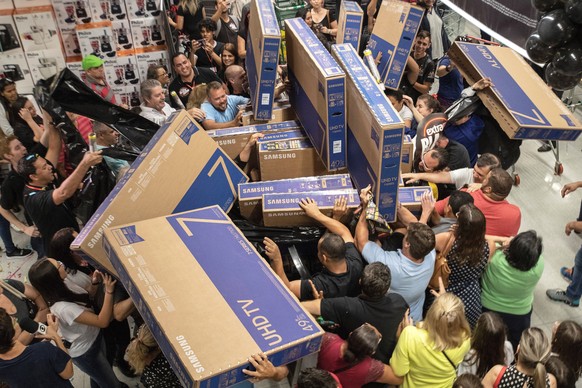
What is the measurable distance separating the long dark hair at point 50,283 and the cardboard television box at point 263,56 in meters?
1.63

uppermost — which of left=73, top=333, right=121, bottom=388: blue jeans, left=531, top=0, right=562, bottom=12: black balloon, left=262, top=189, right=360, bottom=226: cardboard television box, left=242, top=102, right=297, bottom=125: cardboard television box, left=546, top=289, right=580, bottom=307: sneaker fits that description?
left=531, top=0, right=562, bottom=12: black balloon

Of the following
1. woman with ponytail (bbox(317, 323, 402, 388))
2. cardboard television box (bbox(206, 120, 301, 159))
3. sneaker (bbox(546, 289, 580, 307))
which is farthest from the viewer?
sneaker (bbox(546, 289, 580, 307))

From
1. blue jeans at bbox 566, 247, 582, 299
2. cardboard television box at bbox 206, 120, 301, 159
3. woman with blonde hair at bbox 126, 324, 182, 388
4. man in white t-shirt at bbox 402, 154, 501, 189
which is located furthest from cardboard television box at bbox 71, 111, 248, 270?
blue jeans at bbox 566, 247, 582, 299

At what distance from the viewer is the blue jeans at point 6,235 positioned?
14.9ft

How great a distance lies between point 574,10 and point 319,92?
137cm

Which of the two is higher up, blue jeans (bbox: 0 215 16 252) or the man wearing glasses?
the man wearing glasses

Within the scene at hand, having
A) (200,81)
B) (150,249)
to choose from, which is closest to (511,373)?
(150,249)

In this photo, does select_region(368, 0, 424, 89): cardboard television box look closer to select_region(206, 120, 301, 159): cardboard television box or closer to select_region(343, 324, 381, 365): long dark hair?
select_region(206, 120, 301, 159): cardboard television box

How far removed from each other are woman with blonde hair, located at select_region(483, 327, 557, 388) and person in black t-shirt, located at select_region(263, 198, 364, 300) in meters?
0.89

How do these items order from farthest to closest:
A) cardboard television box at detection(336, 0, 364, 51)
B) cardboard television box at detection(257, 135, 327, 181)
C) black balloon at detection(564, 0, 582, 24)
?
cardboard television box at detection(336, 0, 364, 51) < cardboard television box at detection(257, 135, 327, 181) < black balloon at detection(564, 0, 582, 24)

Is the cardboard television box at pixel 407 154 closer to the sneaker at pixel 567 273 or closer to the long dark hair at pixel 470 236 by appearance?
the long dark hair at pixel 470 236

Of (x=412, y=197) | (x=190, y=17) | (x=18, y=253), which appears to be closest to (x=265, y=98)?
(x=412, y=197)

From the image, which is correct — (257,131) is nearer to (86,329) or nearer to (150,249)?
(150,249)

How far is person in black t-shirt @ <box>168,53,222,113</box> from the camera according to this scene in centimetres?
510
